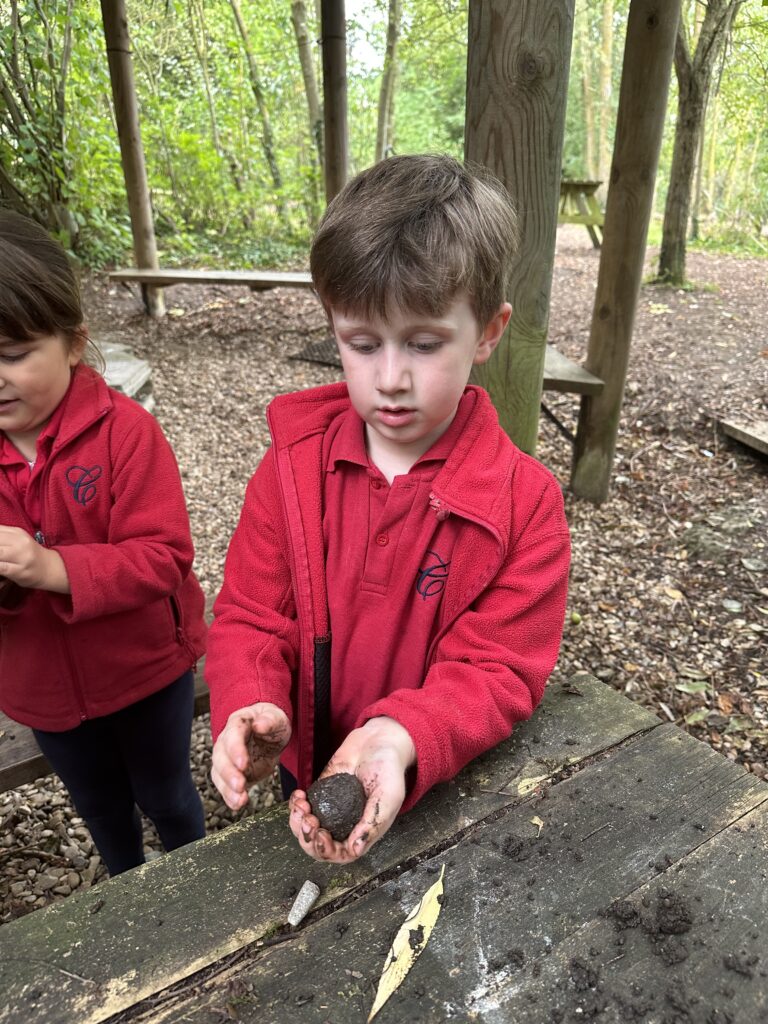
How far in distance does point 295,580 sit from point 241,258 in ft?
33.6

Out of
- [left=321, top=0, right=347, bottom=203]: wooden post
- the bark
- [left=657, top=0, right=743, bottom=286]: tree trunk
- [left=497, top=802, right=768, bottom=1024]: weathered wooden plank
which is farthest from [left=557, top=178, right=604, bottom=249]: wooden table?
[left=497, top=802, right=768, bottom=1024]: weathered wooden plank

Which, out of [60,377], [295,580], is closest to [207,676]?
[295,580]

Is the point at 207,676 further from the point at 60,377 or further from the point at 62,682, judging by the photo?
the point at 60,377

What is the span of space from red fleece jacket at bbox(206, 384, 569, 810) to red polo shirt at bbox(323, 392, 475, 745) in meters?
0.03

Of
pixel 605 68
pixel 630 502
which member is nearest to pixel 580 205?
pixel 605 68

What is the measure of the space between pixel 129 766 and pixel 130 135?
6.77 m

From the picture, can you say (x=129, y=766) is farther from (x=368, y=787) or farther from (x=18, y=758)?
(x=368, y=787)

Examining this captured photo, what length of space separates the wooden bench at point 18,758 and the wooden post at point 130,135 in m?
6.44

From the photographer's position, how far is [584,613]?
360 centimetres

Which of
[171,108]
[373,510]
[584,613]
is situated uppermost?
[171,108]

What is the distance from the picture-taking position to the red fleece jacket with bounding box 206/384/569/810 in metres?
1.28

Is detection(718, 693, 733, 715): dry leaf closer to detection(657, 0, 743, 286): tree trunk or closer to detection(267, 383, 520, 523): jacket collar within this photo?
detection(267, 383, 520, 523): jacket collar

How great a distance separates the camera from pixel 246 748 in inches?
47.0

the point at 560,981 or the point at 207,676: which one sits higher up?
the point at 207,676
